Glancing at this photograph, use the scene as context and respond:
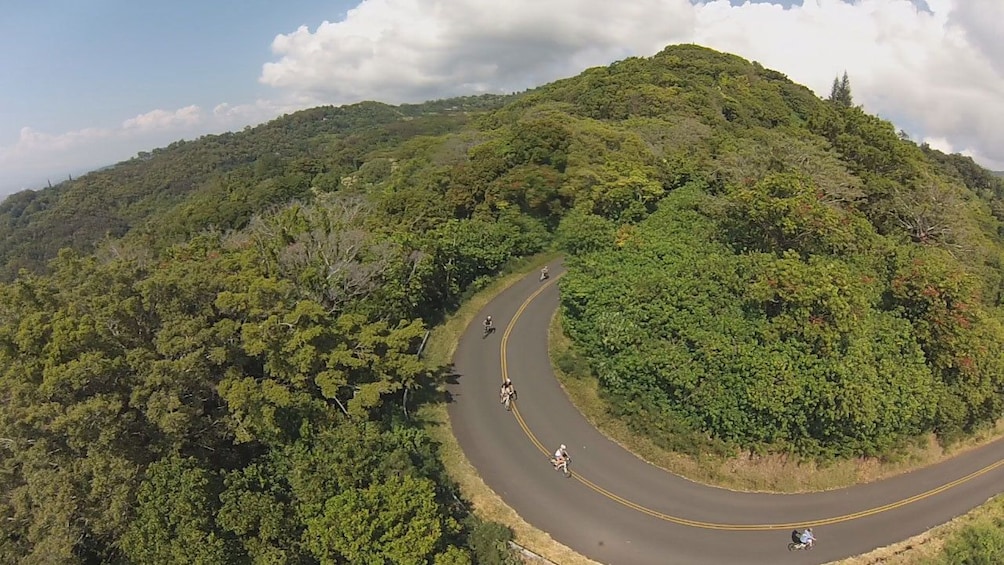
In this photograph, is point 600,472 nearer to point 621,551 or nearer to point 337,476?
point 621,551

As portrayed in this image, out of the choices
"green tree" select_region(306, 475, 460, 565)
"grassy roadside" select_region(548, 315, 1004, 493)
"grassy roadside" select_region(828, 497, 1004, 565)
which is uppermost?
"green tree" select_region(306, 475, 460, 565)

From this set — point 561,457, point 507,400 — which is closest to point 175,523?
point 561,457

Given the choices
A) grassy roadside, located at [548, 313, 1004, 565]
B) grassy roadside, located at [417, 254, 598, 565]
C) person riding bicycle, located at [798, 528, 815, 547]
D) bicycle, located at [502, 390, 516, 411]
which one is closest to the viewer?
person riding bicycle, located at [798, 528, 815, 547]

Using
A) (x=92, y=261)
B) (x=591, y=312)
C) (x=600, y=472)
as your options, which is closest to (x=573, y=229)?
(x=591, y=312)

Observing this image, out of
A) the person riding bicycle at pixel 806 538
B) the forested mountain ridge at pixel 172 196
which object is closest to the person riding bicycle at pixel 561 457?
the person riding bicycle at pixel 806 538

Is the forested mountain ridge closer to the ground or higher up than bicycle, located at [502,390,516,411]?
higher up

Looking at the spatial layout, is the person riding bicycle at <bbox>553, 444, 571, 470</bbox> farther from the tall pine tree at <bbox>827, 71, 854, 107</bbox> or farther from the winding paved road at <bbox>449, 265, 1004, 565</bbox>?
the tall pine tree at <bbox>827, 71, 854, 107</bbox>

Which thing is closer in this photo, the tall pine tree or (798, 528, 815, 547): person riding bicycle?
(798, 528, 815, 547): person riding bicycle

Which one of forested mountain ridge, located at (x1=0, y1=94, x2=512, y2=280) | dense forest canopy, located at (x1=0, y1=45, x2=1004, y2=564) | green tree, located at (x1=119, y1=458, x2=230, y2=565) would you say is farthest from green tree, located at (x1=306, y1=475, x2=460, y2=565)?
forested mountain ridge, located at (x1=0, y1=94, x2=512, y2=280)
